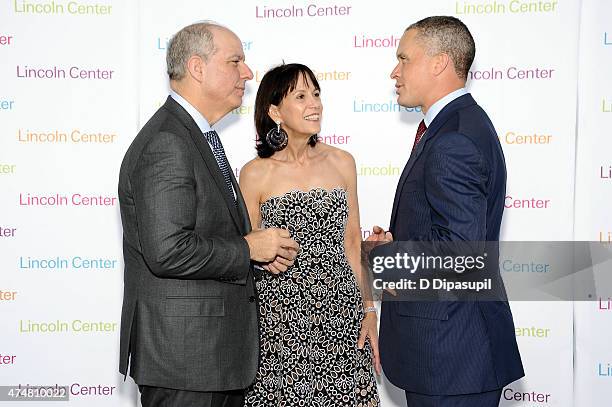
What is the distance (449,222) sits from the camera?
2127 millimetres

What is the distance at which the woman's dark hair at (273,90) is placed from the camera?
297cm

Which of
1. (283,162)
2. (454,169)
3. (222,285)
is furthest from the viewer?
(283,162)

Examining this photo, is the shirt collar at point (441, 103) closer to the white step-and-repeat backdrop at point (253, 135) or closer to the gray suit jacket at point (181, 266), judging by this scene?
the gray suit jacket at point (181, 266)

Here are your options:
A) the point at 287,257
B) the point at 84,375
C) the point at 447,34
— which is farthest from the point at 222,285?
the point at 84,375

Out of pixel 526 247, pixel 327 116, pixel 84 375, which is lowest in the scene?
pixel 84 375

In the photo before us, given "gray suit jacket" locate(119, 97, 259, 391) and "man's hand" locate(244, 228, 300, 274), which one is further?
"man's hand" locate(244, 228, 300, 274)

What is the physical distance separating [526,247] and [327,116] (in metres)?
1.30

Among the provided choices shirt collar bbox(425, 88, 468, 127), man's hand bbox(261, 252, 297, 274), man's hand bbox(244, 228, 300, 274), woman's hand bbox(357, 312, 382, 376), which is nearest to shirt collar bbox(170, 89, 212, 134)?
man's hand bbox(244, 228, 300, 274)

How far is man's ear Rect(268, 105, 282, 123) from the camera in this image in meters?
3.00

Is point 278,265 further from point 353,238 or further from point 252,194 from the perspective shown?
point 353,238

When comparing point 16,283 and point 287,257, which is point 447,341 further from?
point 16,283

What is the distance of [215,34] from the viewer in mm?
2449

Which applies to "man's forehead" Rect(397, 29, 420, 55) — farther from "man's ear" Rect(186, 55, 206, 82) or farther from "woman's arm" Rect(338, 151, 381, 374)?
"man's ear" Rect(186, 55, 206, 82)

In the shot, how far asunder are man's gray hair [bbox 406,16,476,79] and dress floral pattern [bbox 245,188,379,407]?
78 cm
